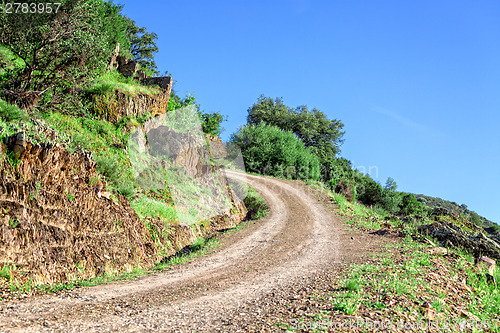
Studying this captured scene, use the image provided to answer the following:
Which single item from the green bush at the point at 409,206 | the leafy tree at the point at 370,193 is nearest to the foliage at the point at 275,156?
the leafy tree at the point at 370,193

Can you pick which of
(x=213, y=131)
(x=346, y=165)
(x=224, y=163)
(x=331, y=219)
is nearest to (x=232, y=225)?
(x=331, y=219)

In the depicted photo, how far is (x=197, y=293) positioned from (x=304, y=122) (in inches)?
2259

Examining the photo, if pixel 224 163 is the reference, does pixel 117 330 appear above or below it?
below

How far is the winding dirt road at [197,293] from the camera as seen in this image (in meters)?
6.28

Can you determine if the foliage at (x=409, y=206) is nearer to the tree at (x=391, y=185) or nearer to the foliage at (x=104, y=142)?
the tree at (x=391, y=185)

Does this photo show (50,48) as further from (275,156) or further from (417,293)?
(275,156)

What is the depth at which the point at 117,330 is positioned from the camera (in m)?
5.95

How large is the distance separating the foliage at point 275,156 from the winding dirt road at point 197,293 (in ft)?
93.2

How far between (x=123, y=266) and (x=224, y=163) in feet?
105

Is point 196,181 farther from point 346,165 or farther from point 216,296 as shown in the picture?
point 346,165

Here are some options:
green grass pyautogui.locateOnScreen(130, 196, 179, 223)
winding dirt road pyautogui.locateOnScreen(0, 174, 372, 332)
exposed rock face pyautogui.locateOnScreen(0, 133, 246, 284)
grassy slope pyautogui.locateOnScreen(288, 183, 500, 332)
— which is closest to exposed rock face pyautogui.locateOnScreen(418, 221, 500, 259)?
grassy slope pyautogui.locateOnScreen(288, 183, 500, 332)

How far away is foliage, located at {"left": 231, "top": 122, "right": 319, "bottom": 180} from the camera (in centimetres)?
4569

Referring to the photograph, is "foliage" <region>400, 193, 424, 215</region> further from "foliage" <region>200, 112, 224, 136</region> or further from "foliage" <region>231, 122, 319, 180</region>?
"foliage" <region>200, 112, 224, 136</region>

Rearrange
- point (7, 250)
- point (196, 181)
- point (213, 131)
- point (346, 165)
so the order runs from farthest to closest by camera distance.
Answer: point (346, 165) < point (213, 131) < point (196, 181) < point (7, 250)
